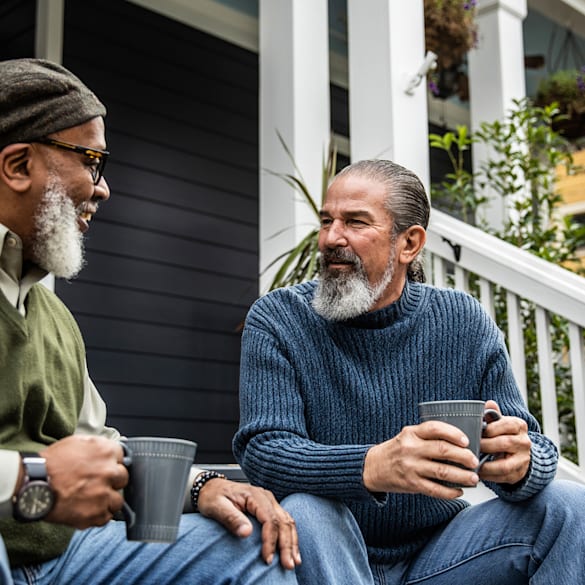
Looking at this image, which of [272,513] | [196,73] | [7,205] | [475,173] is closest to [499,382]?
[272,513]

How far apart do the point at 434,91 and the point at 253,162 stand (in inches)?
45.1

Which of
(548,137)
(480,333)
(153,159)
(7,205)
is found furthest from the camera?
(153,159)

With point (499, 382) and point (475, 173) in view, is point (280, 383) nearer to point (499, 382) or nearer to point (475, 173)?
point (499, 382)

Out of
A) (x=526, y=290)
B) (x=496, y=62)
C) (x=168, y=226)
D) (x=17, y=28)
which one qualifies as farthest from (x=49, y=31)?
(x=526, y=290)

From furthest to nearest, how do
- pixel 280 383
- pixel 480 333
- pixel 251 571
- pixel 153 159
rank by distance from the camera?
pixel 153 159 < pixel 480 333 < pixel 280 383 < pixel 251 571

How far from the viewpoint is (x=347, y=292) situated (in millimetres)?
1951

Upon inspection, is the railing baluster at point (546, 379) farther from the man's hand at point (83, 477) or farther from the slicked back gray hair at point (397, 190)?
the man's hand at point (83, 477)

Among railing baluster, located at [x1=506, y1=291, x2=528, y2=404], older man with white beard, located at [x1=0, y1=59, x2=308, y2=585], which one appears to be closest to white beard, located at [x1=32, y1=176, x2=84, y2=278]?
older man with white beard, located at [x1=0, y1=59, x2=308, y2=585]

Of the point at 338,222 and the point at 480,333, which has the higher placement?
the point at 338,222

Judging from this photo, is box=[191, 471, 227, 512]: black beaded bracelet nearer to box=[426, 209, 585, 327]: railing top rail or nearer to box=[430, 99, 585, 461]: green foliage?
box=[426, 209, 585, 327]: railing top rail

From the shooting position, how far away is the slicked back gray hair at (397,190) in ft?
6.89

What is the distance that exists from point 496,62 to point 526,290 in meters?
2.09

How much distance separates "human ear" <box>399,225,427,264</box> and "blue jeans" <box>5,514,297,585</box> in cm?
88

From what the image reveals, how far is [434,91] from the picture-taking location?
16.8ft
